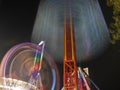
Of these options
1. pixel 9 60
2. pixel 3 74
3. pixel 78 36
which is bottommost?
pixel 3 74

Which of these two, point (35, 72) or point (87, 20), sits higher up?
point (87, 20)

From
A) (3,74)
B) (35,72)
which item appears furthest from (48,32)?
(3,74)

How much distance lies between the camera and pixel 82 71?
89.6ft

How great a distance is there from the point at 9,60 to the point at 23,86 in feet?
19.1

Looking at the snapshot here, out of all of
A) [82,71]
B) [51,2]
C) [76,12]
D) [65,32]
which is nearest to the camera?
[51,2]

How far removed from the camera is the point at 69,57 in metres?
18.7

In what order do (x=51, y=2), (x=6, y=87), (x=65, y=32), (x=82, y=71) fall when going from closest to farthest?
(x=51, y=2) → (x=65, y=32) → (x=6, y=87) → (x=82, y=71)

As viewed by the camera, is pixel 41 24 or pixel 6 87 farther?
pixel 6 87

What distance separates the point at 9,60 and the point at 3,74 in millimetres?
1329

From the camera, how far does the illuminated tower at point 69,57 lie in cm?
1761

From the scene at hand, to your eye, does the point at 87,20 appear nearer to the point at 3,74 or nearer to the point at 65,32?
the point at 65,32

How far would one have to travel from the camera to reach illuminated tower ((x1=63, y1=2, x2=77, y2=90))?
1761 centimetres

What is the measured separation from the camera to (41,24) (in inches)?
739

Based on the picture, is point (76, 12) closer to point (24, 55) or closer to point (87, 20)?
point (87, 20)
